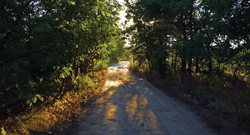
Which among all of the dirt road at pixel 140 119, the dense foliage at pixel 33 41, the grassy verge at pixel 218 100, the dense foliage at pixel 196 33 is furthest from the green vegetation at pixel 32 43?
the grassy verge at pixel 218 100

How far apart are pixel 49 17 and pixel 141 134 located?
175 inches

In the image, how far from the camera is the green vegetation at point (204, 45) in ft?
22.6

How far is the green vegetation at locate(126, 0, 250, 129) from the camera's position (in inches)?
271

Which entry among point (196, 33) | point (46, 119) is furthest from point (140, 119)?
point (196, 33)

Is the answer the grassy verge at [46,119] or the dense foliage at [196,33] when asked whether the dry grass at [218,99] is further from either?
the grassy verge at [46,119]

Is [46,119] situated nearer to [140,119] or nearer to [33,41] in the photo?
[33,41]

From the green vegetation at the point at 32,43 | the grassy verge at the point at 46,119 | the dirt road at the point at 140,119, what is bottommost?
the dirt road at the point at 140,119

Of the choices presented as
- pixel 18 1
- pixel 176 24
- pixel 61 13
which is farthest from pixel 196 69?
pixel 18 1

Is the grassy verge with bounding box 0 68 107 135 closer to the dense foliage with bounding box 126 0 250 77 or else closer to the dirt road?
the dirt road

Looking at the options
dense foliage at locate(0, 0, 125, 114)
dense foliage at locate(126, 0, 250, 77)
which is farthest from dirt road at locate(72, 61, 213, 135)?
dense foliage at locate(126, 0, 250, 77)

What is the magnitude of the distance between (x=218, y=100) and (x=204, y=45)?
8.96 feet

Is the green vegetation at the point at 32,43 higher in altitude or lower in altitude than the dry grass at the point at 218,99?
higher

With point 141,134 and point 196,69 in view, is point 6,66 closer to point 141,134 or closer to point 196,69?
point 141,134

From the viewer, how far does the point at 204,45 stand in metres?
8.97
